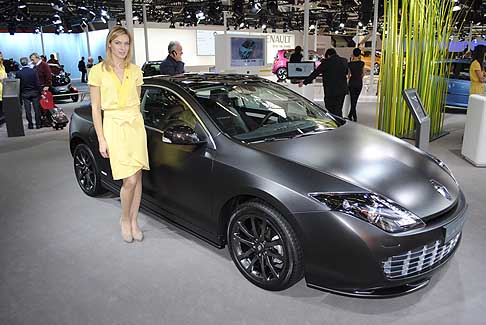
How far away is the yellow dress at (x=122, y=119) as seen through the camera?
2809 mm

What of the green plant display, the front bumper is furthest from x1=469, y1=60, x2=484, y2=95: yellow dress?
the front bumper

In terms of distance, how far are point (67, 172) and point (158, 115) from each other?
2.46 meters

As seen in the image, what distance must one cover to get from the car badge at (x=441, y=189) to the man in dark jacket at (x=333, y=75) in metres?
4.43

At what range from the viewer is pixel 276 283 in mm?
2422

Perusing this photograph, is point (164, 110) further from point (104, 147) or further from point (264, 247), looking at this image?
point (264, 247)

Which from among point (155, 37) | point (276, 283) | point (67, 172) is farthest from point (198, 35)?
point (276, 283)

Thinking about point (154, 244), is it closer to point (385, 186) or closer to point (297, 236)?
point (297, 236)

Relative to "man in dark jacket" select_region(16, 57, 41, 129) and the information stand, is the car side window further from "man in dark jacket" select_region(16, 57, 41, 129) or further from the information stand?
"man in dark jacket" select_region(16, 57, 41, 129)

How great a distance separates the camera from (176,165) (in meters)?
2.91

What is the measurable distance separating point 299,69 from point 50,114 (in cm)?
510

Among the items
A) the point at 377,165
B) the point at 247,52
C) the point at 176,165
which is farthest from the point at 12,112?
the point at 377,165

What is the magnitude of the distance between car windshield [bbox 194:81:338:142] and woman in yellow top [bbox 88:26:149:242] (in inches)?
18.4

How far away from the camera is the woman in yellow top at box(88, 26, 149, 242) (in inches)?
110

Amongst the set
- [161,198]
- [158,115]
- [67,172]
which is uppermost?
[158,115]
